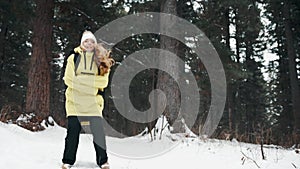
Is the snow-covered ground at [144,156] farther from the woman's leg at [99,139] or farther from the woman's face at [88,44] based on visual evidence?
the woman's face at [88,44]

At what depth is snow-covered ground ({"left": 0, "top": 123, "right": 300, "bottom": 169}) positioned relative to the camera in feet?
12.5

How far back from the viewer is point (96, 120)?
379 centimetres

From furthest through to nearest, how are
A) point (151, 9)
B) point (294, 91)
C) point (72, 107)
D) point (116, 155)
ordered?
point (294, 91) < point (151, 9) < point (116, 155) < point (72, 107)

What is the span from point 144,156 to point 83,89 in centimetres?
193

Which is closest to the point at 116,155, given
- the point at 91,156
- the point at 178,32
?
the point at 91,156

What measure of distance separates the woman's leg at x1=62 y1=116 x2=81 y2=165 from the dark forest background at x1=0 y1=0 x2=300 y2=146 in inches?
132

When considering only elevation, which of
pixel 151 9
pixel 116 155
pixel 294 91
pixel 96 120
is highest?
pixel 151 9

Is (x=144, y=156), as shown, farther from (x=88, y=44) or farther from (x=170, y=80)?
(x=170, y=80)

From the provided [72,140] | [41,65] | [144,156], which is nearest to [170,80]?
[41,65]

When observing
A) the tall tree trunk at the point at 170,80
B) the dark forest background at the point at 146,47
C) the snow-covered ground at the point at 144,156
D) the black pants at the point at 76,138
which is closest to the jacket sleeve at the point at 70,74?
the black pants at the point at 76,138

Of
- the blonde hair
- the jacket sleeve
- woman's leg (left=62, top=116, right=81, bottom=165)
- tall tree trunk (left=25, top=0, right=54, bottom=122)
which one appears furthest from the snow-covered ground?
tall tree trunk (left=25, top=0, right=54, bottom=122)

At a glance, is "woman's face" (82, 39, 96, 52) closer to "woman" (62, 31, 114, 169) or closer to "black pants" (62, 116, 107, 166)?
"woman" (62, 31, 114, 169)

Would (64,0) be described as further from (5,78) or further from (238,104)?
(238,104)

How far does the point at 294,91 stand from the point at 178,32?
9.28 metres
